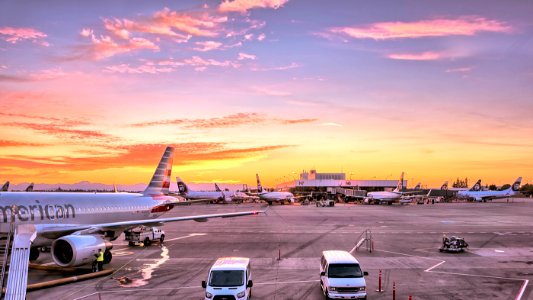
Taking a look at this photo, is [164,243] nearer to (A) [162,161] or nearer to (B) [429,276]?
(A) [162,161]

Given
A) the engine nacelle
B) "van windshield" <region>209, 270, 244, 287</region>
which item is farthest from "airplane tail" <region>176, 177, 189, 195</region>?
A: "van windshield" <region>209, 270, 244, 287</region>

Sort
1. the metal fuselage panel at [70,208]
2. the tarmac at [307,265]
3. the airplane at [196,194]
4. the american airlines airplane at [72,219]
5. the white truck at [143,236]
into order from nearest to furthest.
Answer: the tarmac at [307,265]
the american airlines airplane at [72,219]
the metal fuselage panel at [70,208]
the white truck at [143,236]
the airplane at [196,194]

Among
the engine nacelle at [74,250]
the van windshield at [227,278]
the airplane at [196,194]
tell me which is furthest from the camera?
the airplane at [196,194]

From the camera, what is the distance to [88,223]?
34250mm

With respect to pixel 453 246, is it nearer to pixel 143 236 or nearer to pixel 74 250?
pixel 143 236

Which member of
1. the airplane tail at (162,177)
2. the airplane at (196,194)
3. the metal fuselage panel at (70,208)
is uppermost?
the airplane tail at (162,177)

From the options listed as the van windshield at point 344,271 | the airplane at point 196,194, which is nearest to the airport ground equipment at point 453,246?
the van windshield at point 344,271

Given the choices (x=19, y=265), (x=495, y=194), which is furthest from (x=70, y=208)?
(x=495, y=194)

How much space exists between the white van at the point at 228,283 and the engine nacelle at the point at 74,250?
9.80 meters

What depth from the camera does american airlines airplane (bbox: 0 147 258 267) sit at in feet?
89.8

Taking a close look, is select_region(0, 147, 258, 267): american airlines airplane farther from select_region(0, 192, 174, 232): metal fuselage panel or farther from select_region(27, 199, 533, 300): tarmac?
select_region(27, 199, 533, 300): tarmac

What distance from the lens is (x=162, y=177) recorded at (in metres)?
46.0

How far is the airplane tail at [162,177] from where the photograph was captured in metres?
45.4

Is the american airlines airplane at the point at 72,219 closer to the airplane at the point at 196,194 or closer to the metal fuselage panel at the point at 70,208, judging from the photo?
the metal fuselage panel at the point at 70,208
